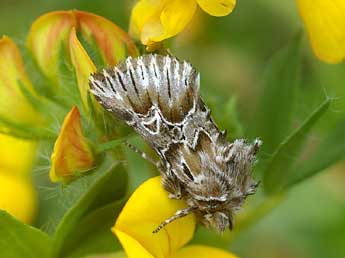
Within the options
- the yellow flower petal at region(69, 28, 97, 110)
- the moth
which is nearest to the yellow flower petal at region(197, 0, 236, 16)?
the moth

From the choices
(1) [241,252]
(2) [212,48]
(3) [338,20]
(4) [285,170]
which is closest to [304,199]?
(1) [241,252]

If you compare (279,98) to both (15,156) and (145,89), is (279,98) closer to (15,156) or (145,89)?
(145,89)

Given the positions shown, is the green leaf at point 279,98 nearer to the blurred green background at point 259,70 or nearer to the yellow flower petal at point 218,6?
the yellow flower petal at point 218,6

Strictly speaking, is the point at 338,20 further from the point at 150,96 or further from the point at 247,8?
the point at 247,8

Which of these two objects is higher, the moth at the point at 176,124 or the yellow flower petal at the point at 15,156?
the moth at the point at 176,124

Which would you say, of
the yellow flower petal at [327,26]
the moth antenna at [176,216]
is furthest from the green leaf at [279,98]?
the moth antenna at [176,216]

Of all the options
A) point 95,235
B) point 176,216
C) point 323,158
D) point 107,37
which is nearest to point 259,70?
point 323,158

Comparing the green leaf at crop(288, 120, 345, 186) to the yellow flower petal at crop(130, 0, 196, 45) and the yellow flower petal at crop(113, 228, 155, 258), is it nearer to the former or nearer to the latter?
the yellow flower petal at crop(130, 0, 196, 45)
